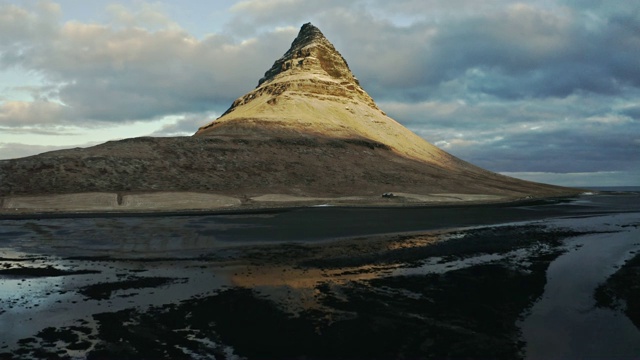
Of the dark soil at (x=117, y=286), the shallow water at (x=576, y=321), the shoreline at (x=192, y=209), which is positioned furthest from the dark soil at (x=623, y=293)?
the shoreline at (x=192, y=209)

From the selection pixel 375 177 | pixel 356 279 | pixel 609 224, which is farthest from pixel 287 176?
pixel 356 279

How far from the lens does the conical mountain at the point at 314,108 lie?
112812mm

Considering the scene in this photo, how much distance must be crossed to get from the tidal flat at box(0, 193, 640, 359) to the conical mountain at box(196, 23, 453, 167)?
83634 millimetres

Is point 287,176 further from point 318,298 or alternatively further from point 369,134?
point 318,298

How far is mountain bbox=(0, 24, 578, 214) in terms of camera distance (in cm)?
5981

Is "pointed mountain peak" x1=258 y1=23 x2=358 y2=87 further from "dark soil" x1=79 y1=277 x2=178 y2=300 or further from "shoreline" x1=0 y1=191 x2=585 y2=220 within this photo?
"dark soil" x1=79 y1=277 x2=178 y2=300

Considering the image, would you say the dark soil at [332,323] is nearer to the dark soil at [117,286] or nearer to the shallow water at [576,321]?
the dark soil at [117,286]

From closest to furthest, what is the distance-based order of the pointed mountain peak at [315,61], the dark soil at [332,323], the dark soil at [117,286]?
the dark soil at [332,323]
the dark soil at [117,286]
the pointed mountain peak at [315,61]

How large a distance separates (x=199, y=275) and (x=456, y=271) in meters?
10.3

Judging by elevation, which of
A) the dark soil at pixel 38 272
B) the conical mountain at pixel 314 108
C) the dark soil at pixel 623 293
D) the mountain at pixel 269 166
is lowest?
the dark soil at pixel 38 272

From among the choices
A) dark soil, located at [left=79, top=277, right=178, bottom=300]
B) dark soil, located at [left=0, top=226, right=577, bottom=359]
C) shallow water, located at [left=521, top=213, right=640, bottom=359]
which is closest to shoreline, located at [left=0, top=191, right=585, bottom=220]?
dark soil, located at [left=79, top=277, right=178, bottom=300]

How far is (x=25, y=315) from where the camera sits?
11383 millimetres

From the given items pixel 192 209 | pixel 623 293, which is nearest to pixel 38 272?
pixel 623 293

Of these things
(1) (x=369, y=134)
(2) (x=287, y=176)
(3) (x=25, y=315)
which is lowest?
(3) (x=25, y=315)
